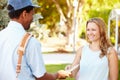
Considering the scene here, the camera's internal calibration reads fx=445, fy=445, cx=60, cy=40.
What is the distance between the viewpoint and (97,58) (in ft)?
17.3

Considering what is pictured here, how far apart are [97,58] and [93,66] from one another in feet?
0.37

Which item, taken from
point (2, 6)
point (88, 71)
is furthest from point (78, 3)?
point (88, 71)

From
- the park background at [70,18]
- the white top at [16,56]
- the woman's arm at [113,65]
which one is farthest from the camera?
the park background at [70,18]

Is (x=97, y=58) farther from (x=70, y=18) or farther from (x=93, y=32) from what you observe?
(x=70, y=18)

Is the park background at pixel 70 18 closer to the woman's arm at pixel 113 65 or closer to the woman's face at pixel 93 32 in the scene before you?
the woman's face at pixel 93 32

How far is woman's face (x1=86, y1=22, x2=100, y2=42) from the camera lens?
5.29 meters

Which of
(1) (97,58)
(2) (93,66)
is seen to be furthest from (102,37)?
(2) (93,66)

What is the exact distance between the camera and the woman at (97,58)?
5.22 meters

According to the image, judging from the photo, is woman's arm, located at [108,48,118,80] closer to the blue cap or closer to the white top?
the white top

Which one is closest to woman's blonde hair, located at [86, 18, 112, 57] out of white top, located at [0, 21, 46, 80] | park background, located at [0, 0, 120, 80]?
white top, located at [0, 21, 46, 80]

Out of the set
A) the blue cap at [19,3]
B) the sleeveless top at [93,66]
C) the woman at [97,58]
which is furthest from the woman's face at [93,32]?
the blue cap at [19,3]

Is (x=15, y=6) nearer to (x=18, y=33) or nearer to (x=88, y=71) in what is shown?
(x=18, y=33)

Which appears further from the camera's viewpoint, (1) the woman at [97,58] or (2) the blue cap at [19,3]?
(1) the woman at [97,58]

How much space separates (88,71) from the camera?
17.4 ft
